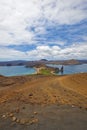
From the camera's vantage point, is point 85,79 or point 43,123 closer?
point 43,123

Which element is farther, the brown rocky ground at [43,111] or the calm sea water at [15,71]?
the calm sea water at [15,71]

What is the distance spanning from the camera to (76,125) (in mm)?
8812

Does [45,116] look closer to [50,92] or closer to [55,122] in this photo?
[55,122]

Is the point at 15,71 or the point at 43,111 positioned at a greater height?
the point at 43,111

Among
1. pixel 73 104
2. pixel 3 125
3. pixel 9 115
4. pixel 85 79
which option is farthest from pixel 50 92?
pixel 85 79

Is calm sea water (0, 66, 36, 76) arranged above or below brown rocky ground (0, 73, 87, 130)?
below

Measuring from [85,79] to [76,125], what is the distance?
13610 millimetres

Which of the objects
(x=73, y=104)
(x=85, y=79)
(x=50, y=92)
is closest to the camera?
(x=73, y=104)

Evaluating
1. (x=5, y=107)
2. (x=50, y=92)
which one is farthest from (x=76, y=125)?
(x=50, y=92)

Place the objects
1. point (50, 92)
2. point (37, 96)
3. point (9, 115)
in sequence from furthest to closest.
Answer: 1. point (50, 92)
2. point (37, 96)
3. point (9, 115)

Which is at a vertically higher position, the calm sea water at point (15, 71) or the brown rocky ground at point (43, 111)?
the brown rocky ground at point (43, 111)

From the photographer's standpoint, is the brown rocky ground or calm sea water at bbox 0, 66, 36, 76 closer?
the brown rocky ground

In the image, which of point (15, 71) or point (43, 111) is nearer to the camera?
point (43, 111)

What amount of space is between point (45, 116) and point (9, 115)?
1815mm
